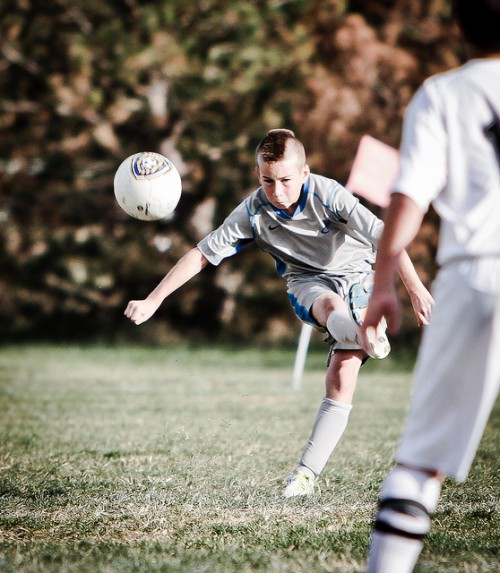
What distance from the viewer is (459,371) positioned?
1922mm

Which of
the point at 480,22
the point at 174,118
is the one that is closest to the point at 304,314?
the point at 480,22

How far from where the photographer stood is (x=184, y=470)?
405 cm

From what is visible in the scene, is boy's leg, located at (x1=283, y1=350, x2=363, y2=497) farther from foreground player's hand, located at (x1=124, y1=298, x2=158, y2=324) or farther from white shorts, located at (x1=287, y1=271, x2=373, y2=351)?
foreground player's hand, located at (x1=124, y1=298, x2=158, y2=324)

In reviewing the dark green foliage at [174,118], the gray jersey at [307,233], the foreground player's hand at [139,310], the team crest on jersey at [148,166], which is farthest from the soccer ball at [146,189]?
the dark green foliage at [174,118]

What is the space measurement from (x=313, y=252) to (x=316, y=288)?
0.19m

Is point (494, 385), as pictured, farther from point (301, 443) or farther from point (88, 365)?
point (88, 365)

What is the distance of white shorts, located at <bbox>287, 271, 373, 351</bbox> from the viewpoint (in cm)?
388

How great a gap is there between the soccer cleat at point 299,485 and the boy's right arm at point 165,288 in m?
0.94

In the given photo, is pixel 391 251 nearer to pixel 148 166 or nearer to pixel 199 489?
pixel 199 489

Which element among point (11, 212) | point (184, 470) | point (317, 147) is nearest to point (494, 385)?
point (184, 470)

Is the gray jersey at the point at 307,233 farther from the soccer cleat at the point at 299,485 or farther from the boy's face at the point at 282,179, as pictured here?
the soccer cleat at the point at 299,485

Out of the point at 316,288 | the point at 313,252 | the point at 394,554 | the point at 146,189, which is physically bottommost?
the point at 394,554

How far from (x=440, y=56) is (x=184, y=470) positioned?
13143 mm

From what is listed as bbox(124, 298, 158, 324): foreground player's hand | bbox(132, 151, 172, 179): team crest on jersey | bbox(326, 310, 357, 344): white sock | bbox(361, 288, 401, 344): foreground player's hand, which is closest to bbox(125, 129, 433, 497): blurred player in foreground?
bbox(326, 310, 357, 344): white sock
